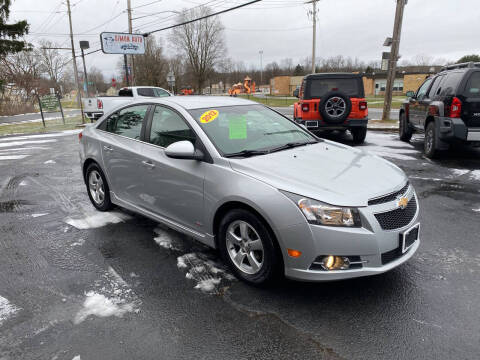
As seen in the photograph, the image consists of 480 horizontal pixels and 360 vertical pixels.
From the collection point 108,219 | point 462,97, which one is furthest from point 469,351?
point 462,97

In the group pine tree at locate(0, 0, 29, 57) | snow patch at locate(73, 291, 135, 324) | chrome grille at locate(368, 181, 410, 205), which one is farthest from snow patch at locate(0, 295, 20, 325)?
pine tree at locate(0, 0, 29, 57)

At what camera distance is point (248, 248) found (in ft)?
10.2

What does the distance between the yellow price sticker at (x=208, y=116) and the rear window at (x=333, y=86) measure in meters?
6.70

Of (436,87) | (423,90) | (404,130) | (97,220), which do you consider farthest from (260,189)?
(404,130)

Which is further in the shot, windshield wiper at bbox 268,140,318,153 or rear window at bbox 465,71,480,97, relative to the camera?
rear window at bbox 465,71,480,97

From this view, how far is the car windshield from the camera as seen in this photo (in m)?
3.52

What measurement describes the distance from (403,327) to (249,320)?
3.67 ft

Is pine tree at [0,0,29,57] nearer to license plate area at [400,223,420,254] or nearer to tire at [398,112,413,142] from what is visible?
tire at [398,112,413,142]

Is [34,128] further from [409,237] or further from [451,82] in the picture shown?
[409,237]

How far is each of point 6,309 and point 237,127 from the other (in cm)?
261

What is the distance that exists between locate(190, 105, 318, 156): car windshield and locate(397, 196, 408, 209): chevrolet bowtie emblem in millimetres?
1239

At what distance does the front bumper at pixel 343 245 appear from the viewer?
2660 millimetres

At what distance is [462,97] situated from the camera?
7.07 meters

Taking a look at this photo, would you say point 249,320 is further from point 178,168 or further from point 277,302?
point 178,168
